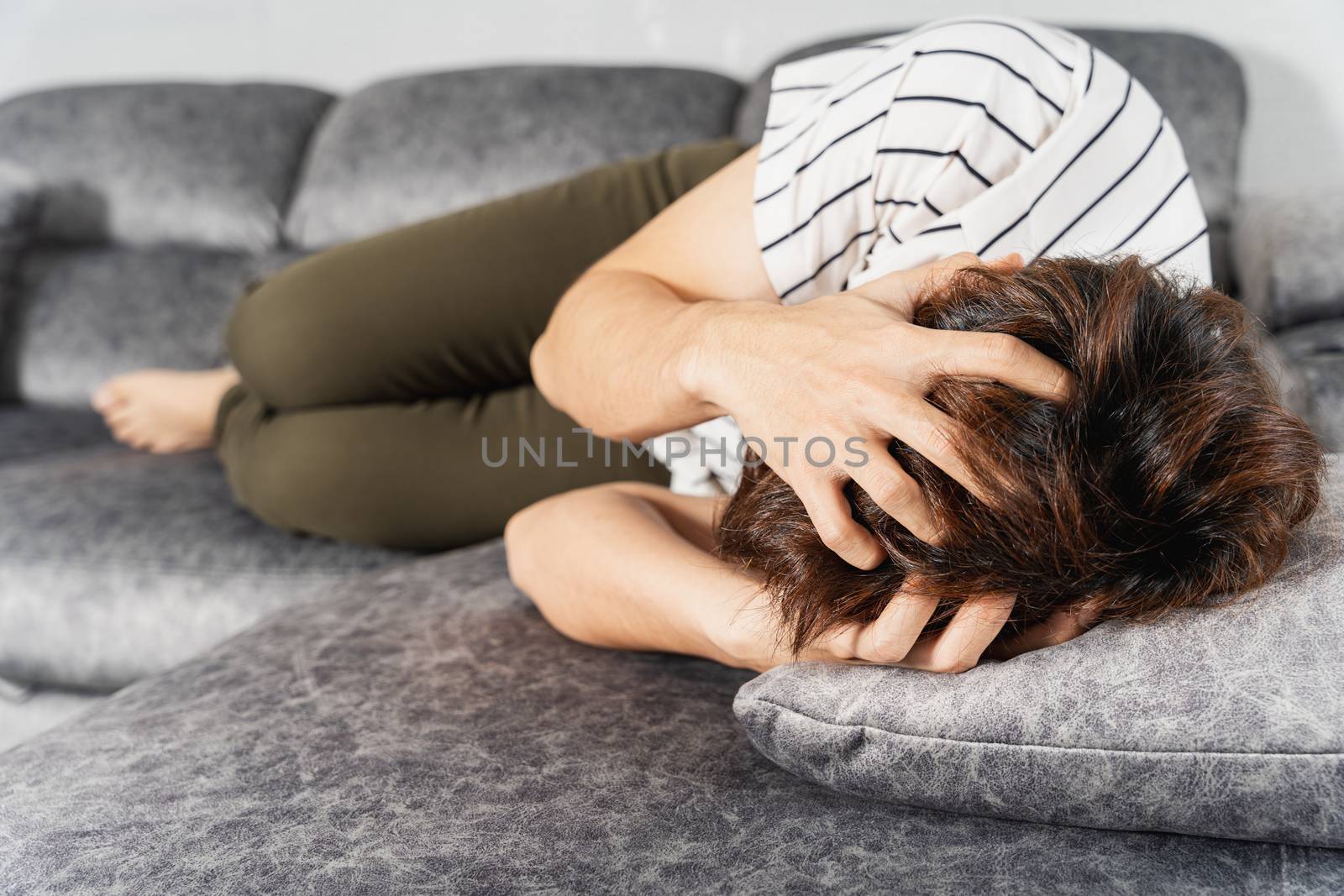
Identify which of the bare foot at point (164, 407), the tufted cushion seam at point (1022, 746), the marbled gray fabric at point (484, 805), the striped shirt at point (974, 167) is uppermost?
the striped shirt at point (974, 167)

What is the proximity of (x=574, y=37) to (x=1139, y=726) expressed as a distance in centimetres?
223

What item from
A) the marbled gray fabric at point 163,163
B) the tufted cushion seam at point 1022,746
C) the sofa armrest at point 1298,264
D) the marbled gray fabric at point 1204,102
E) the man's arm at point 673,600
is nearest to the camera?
the tufted cushion seam at point 1022,746

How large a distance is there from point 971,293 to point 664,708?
1.21 feet

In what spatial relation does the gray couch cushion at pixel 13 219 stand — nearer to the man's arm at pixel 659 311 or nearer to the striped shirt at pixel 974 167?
the man's arm at pixel 659 311

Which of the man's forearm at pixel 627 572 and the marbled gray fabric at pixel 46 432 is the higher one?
the man's forearm at pixel 627 572

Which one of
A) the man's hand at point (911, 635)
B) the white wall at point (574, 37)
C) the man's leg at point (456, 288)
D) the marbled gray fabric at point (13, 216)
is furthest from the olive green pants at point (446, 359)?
the white wall at point (574, 37)

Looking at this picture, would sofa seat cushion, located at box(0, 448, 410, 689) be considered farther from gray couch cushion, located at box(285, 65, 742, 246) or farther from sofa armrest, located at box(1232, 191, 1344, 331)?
sofa armrest, located at box(1232, 191, 1344, 331)

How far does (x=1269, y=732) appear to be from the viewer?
0.48 m

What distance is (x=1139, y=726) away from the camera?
1.65 ft

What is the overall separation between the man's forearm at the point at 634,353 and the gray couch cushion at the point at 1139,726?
24 cm

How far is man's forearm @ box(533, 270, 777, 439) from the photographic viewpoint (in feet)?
2.27

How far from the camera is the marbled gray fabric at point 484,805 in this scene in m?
0.51

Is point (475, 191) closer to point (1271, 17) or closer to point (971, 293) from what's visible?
point (971, 293)

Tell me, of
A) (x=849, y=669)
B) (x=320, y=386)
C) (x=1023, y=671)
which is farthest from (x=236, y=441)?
(x=1023, y=671)
